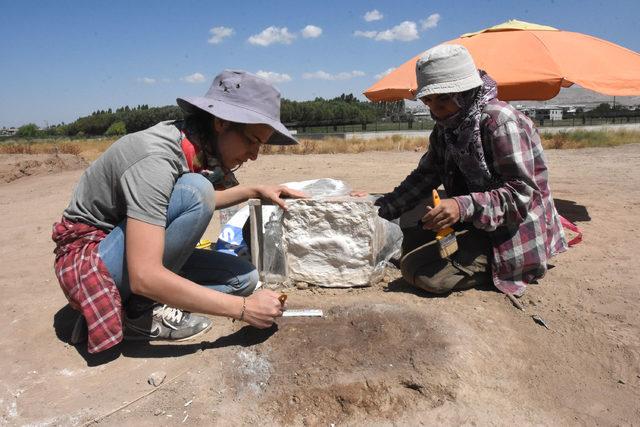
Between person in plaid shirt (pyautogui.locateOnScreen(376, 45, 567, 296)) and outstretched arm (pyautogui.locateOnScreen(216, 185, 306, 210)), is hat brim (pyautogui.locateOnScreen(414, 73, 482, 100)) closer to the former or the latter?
person in plaid shirt (pyautogui.locateOnScreen(376, 45, 567, 296))

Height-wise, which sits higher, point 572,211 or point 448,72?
point 448,72

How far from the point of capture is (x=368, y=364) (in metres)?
2.16

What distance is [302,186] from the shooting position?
3.54 metres

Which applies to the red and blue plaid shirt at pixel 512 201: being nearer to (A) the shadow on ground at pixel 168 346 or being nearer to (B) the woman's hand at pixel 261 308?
(B) the woman's hand at pixel 261 308

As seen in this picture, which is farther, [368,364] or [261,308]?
[368,364]

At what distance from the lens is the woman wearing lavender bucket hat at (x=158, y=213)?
185 centimetres

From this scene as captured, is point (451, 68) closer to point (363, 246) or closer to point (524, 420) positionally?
point (363, 246)

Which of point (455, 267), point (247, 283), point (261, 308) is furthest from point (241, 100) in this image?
point (455, 267)

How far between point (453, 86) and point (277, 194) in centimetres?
115

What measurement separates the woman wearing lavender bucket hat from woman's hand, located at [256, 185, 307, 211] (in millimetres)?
551

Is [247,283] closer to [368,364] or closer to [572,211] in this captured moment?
[368,364]

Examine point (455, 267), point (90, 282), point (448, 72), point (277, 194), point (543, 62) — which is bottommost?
point (455, 267)

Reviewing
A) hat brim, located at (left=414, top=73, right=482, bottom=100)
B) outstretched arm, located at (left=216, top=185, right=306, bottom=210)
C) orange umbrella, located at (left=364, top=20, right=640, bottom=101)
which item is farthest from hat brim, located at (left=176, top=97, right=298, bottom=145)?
orange umbrella, located at (left=364, top=20, right=640, bottom=101)

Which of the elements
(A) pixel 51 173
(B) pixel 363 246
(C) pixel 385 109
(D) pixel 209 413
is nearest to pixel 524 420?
(D) pixel 209 413
